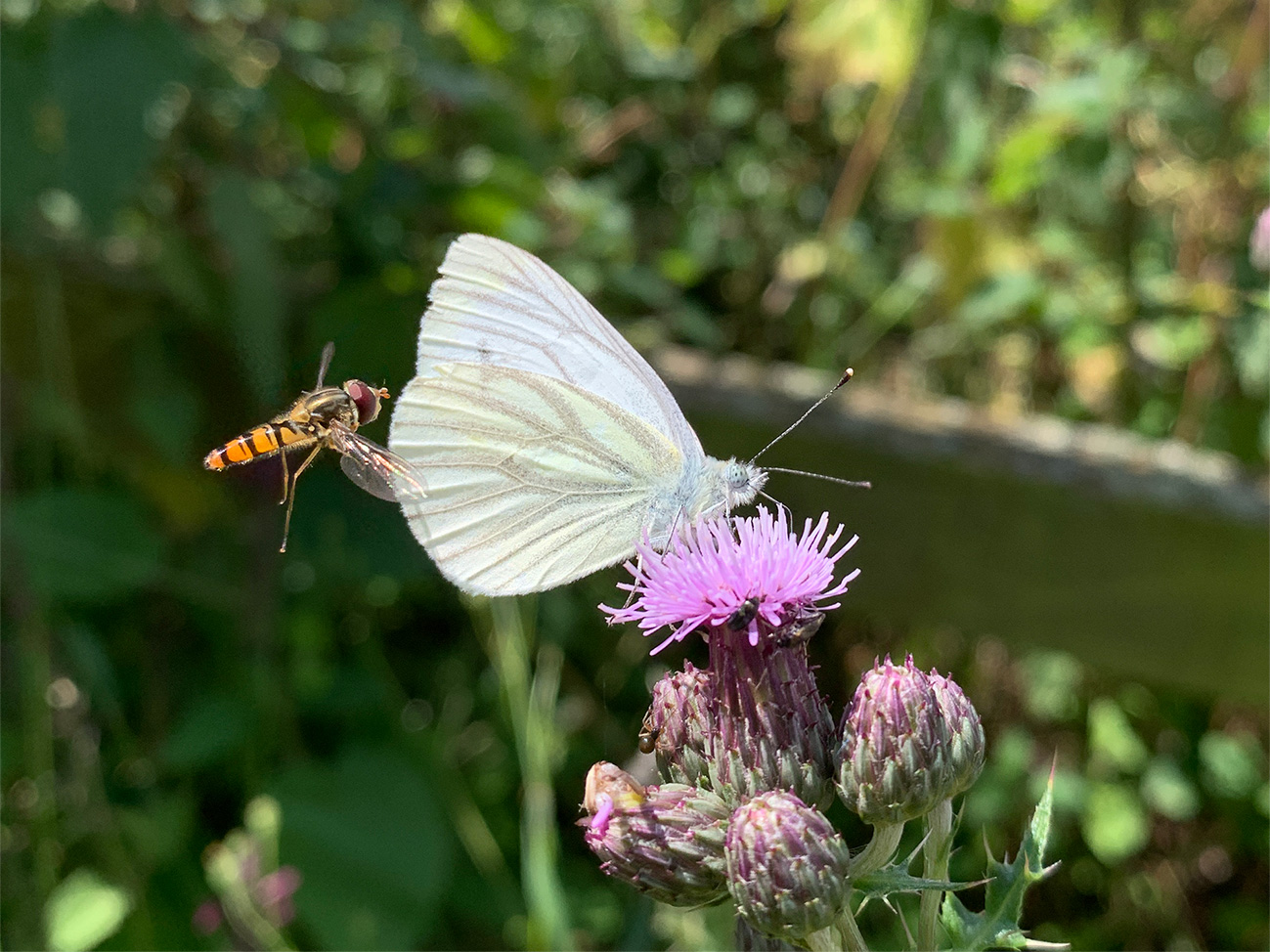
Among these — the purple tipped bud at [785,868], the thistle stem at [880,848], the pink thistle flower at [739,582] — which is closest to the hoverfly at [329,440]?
the pink thistle flower at [739,582]

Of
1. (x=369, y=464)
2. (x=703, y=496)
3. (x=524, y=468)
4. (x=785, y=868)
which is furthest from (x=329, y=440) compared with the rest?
(x=785, y=868)

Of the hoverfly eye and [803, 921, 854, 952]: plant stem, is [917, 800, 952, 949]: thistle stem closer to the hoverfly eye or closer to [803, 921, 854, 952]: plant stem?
[803, 921, 854, 952]: plant stem

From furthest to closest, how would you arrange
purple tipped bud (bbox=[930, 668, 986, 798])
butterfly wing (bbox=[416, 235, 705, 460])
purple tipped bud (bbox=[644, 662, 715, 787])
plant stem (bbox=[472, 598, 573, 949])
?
plant stem (bbox=[472, 598, 573, 949]) < butterfly wing (bbox=[416, 235, 705, 460]) < purple tipped bud (bbox=[644, 662, 715, 787]) < purple tipped bud (bbox=[930, 668, 986, 798])

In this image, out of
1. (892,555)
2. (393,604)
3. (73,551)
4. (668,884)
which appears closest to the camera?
(668,884)

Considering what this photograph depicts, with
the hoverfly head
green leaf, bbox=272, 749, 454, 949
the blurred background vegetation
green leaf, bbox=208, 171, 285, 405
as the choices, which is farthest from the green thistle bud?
green leaf, bbox=208, 171, 285, 405

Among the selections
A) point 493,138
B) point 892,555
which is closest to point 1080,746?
point 892,555

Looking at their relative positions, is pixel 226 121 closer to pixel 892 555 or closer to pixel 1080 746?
pixel 892 555
